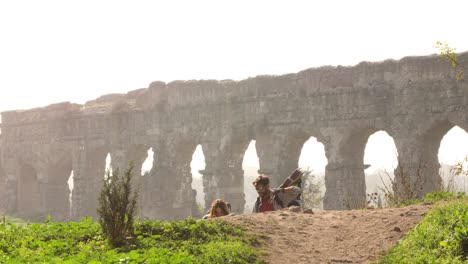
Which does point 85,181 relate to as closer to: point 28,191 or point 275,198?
point 28,191

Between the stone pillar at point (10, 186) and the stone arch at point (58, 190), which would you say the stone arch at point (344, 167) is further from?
the stone pillar at point (10, 186)

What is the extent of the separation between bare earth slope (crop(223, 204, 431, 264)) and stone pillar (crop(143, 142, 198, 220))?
1404 centimetres

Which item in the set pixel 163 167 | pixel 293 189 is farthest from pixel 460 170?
pixel 163 167

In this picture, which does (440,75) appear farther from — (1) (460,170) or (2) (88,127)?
(2) (88,127)

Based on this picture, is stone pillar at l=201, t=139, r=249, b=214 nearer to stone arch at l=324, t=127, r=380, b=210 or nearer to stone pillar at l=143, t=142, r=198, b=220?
stone pillar at l=143, t=142, r=198, b=220

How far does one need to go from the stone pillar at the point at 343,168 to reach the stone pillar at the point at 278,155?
4.93ft

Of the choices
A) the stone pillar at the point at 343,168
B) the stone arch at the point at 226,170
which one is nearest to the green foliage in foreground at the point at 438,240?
the stone pillar at the point at 343,168

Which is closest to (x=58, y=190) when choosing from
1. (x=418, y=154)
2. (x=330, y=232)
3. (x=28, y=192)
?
(x=28, y=192)

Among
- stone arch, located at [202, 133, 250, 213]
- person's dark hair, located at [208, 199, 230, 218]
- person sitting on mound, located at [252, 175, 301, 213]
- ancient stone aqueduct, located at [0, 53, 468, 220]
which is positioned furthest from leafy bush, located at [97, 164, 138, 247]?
stone arch, located at [202, 133, 250, 213]

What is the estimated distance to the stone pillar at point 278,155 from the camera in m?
21.3

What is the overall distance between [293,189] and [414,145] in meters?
8.62

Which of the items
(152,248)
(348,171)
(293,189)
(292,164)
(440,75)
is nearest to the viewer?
(152,248)

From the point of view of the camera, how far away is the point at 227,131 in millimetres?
22703

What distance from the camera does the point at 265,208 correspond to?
1123cm
